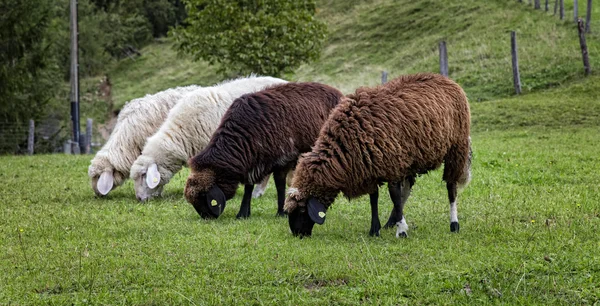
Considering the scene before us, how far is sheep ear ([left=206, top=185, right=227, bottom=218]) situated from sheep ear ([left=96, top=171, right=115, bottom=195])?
3.35 metres

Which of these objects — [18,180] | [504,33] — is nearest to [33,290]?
[18,180]

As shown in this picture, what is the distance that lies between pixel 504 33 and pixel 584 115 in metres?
15.4

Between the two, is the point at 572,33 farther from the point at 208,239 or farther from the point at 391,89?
the point at 208,239

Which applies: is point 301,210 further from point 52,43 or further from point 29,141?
point 52,43

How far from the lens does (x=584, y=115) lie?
2044 cm

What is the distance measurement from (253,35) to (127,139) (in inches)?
648

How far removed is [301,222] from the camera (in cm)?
815

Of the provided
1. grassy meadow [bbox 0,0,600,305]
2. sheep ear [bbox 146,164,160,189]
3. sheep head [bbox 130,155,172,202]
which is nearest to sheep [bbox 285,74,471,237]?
grassy meadow [bbox 0,0,600,305]

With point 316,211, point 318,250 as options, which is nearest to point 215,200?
point 316,211

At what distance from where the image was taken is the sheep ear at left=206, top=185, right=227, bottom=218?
9.80 meters

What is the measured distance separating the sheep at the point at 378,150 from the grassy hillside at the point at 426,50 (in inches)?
744

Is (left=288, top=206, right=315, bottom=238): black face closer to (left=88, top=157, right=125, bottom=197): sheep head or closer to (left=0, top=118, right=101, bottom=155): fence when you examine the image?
(left=88, top=157, right=125, bottom=197): sheep head

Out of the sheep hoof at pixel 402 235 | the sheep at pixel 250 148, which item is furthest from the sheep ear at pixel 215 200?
the sheep hoof at pixel 402 235

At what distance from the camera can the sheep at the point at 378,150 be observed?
7.87 metres
